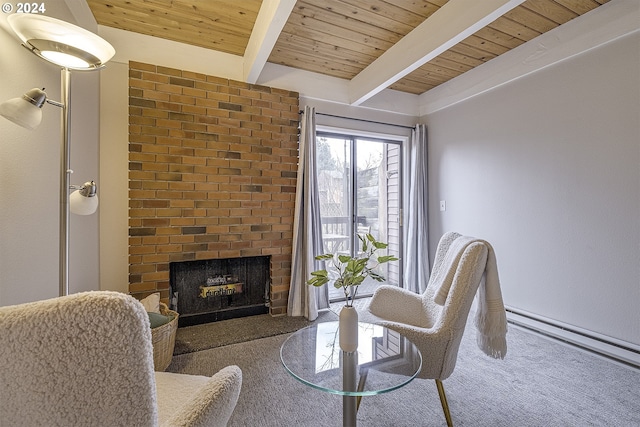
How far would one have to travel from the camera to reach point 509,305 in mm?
2648

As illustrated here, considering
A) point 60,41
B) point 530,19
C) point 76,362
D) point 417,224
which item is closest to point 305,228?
point 417,224

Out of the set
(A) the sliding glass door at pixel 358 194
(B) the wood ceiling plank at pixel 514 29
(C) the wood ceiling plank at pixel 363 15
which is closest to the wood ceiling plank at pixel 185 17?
(C) the wood ceiling plank at pixel 363 15

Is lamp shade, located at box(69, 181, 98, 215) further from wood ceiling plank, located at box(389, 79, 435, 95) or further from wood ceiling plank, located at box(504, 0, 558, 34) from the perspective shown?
wood ceiling plank, located at box(389, 79, 435, 95)

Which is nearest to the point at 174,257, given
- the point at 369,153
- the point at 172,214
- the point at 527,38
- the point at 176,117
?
the point at 172,214

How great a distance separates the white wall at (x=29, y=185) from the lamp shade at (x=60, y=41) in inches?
10.0

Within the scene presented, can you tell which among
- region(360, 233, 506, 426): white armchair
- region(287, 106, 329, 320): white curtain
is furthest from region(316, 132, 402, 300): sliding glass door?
region(360, 233, 506, 426): white armchair

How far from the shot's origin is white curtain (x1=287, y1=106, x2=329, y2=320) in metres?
2.77

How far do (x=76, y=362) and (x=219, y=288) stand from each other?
2.24 meters

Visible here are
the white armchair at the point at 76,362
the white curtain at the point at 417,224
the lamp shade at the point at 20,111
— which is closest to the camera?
the white armchair at the point at 76,362

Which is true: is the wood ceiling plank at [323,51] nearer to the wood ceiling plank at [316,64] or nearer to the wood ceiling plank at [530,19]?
the wood ceiling plank at [316,64]

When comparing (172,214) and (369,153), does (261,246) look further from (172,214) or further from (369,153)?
(369,153)

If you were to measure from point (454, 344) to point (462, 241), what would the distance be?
604 millimetres

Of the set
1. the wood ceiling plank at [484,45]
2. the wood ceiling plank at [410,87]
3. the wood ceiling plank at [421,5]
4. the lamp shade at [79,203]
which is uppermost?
the wood ceiling plank at [410,87]

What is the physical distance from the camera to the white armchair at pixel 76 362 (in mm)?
460
